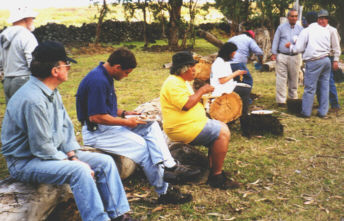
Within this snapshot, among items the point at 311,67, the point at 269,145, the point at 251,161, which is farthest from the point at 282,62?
the point at 251,161

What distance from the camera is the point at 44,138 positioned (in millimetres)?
2801

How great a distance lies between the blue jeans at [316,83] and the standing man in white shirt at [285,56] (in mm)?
895

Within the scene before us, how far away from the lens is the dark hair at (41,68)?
293 cm

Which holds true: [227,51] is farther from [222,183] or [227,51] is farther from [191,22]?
[191,22]

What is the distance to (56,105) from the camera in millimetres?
3037

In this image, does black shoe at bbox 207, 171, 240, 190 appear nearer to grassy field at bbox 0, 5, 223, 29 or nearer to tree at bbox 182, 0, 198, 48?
tree at bbox 182, 0, 198, 48

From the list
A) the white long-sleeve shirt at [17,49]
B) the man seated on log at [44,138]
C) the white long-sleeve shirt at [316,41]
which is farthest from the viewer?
the white long-sleeve shirt at [316,41]

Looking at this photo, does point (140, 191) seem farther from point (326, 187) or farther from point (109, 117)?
point (326, 187)

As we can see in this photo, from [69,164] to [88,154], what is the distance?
0.42 meters

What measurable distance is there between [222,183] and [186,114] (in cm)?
104

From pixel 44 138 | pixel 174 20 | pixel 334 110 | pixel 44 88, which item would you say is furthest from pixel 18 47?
pixel 174 20

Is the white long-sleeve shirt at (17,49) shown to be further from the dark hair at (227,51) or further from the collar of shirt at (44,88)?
the dark hair at (227,51)

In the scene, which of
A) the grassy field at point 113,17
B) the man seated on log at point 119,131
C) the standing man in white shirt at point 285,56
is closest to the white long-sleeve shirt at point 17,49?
the man seated on log at point 119,131

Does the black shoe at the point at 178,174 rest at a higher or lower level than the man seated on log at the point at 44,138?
lower
